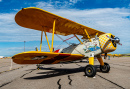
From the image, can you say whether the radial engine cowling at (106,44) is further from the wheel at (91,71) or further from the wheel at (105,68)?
the wheel at (91,71)

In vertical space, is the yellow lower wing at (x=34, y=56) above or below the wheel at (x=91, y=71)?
above

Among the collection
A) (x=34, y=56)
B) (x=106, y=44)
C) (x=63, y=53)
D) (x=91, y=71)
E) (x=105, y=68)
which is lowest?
(x=105, y=68)

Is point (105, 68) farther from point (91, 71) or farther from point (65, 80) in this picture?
point (65, 80)

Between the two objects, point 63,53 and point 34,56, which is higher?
point 63,53

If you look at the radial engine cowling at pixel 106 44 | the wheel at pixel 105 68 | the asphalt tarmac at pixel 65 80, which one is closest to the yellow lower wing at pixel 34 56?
the asphalt tarmac at pixel 65 80

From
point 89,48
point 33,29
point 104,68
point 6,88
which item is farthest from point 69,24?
point 6,88

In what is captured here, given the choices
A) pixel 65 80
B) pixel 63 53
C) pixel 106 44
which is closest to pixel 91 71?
pixel 65 80

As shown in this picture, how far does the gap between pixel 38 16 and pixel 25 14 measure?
713mm

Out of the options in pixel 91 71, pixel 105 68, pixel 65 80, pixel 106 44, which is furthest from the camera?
pixel 105 68

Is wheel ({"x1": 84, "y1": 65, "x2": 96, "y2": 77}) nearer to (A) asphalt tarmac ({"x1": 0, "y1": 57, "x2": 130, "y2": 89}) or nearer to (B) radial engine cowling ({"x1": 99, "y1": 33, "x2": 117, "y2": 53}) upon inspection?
(A) asphalt tarmac ({"x1": 0, "y1": 57, "x2": 130, "y2": 89})

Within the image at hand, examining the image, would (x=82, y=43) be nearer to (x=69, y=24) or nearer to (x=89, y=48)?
(x=89, y=48)

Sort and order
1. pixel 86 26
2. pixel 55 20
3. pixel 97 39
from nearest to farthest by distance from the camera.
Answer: pixel 55 20
pixel 97 39
pixel 86 26

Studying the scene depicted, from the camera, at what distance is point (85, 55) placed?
24.0 feet

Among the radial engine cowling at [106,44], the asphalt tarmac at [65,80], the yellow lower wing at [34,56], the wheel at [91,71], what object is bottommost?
the asphalt tarmac at [65,80]
